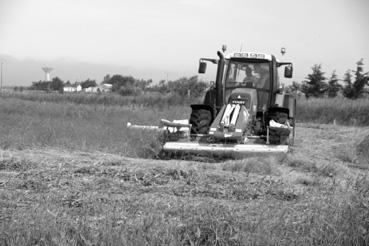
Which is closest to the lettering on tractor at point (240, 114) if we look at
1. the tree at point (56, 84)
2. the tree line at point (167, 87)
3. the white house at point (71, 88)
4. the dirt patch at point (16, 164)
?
the dirt patch at point (16, 164)

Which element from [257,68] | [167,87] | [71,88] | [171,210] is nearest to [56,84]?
[71,88]

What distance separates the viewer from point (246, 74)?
435 inches

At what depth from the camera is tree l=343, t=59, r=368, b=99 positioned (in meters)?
31.4

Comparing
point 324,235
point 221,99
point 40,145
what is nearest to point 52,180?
point 324,235

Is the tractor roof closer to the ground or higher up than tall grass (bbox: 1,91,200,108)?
higher up

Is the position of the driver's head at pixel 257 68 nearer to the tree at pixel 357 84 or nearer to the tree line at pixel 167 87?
the tree line at pixel 167 87

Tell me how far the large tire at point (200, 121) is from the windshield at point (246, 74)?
1163 millimetres

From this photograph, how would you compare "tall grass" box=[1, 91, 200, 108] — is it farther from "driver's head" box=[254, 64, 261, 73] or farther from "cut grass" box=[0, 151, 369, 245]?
"cut grass" box=[0, 151, 369, 245]

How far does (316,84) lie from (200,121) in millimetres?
26283

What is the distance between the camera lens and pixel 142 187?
5.19m

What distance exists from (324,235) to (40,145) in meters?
6.10

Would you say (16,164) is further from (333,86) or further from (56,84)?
(56,84)

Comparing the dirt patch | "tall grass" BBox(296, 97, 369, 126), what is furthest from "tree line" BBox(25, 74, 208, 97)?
the dirt patch

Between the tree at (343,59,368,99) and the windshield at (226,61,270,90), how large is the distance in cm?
2199
